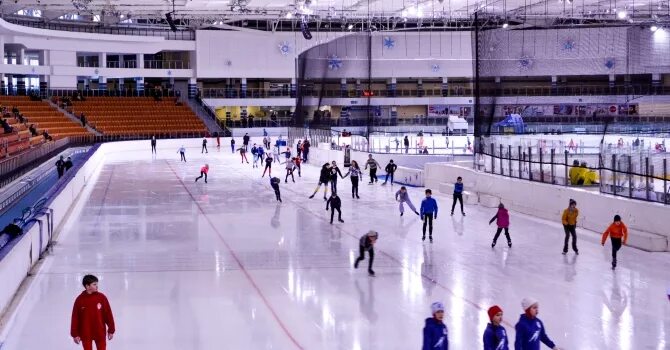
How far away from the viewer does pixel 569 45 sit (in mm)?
35938

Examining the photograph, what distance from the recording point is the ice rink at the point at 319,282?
33.2ft

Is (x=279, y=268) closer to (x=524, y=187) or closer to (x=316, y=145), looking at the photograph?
(x=524, y=187)

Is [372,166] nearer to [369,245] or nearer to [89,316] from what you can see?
[369,245]

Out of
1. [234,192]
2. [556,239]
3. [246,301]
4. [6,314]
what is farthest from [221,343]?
[234,192]

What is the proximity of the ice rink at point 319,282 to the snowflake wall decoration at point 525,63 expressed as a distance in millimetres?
10705

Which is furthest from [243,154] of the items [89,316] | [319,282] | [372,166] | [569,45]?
[89,316]

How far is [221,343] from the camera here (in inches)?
381

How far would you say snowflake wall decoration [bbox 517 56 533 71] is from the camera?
3264 cm

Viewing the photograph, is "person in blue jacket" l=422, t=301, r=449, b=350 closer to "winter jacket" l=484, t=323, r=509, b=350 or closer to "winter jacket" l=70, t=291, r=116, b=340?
"winter jacket" l=484, t=323, r=509, b=350

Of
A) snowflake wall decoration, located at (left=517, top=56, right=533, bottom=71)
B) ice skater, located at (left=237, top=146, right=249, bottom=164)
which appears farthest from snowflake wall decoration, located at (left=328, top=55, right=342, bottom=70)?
snowflake wall decoration, located at (left=517, top=56, right=533, bottom=71)

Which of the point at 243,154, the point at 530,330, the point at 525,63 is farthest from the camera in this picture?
the point at 243,154

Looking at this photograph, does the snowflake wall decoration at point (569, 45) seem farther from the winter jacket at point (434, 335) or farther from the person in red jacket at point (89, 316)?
the person in red jacket at point (89, 316)

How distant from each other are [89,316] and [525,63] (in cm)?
2807

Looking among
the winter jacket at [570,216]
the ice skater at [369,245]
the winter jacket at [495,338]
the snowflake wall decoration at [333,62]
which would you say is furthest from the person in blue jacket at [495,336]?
the snowflake wall decoration at [333,62]
